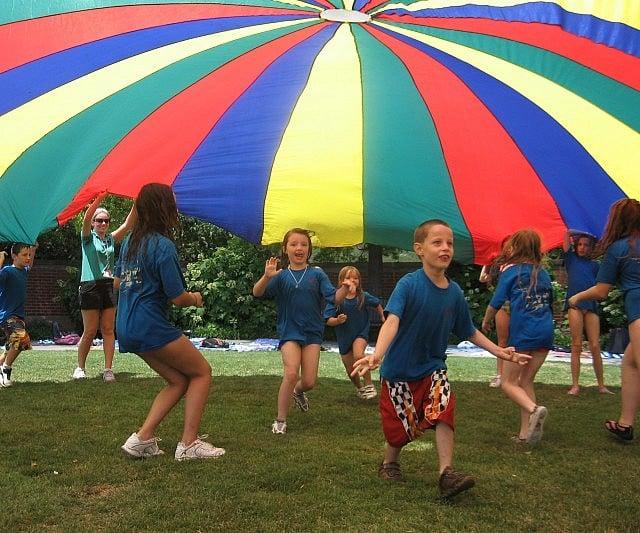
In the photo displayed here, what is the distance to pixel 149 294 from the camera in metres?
3.85

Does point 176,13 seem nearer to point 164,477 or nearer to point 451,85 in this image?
point 451,85

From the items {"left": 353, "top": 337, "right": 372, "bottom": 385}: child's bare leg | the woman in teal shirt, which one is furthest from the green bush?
{"left": 353, "top": 337, "right": 372, "bottom": 385}: child's bare leg

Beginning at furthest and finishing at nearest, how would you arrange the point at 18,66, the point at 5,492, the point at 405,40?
the point at 405,40 → the point at 18,66 → the point at 5,492

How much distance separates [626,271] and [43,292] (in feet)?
45.3

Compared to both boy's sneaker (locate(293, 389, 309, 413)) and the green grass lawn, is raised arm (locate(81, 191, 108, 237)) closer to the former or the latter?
the green grass lawn

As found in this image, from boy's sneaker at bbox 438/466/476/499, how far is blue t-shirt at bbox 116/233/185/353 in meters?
1.53

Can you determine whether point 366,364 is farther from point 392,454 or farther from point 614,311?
point 614,311

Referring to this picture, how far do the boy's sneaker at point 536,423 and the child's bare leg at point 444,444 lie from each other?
0.83 meters

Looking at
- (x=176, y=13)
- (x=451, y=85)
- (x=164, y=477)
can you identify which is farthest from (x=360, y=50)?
(x=164, y=477)

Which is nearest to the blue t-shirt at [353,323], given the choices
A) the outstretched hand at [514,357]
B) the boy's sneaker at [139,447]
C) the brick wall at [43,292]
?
the boy's sneaker at [139,447]

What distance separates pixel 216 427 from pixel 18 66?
3.00 meters

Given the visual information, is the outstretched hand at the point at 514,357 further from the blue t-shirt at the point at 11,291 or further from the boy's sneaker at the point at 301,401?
the blue t-shirt at the point at 11,291

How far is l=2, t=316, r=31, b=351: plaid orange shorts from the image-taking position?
21.1 feet

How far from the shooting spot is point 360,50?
5.72 m
